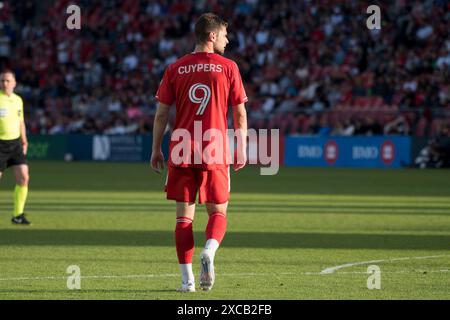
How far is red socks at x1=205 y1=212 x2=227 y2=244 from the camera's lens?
32.8 feet

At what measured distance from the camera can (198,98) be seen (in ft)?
32.8

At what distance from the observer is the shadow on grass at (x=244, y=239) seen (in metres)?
14.4

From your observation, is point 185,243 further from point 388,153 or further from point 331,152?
point 331,152

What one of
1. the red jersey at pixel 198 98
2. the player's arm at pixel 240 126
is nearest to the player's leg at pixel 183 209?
the red jersey at pixel 198 98

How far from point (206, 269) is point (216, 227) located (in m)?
0.49

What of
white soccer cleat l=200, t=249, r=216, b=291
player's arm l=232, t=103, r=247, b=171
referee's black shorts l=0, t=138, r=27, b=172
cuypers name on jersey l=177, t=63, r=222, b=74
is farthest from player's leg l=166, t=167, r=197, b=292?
referee's black shorts l=0, t=138, r=27, b=172

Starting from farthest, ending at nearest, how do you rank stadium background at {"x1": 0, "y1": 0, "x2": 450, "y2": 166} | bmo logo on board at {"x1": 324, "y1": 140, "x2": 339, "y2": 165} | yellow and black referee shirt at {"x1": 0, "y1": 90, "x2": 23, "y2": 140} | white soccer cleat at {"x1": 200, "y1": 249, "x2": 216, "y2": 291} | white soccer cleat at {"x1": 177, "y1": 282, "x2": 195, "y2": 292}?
bmo logo on board at {"x1": 324, "y1": 140, "x2": 339, "y2": 165}, stadium background at {"x1": 0, "y1": 0, "x2": 450, "y2": 166}, yellow and black referee shirt at {"x1": 0, "y1": 90, "x2": 23, "y2": 140}, white soccer cleat at {"x1": 177, "y1": 282, "x2": 195, "y2": 292}, white soccer cleat at {"x1": 200, "y1": 249, "x2": 216, "y2": 291}

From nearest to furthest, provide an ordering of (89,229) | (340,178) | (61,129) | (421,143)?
(89,229), (340,178), (421,143), (61,129)

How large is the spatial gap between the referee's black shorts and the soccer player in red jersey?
762cm

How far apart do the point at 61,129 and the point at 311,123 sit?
442 inches

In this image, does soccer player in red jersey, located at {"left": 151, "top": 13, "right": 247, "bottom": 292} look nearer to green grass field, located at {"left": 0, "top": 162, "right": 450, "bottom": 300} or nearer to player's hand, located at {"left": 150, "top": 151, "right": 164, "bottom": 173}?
player's hand, located at {"left": 150, "top": 151, "right": 164, "bottom": 173}
